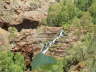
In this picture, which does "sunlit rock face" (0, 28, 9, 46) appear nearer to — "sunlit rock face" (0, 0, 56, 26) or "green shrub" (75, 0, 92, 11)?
"sunlit rock face" (0, 0, 56, 26)

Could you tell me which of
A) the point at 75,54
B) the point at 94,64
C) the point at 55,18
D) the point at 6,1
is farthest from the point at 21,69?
the point at 6,1

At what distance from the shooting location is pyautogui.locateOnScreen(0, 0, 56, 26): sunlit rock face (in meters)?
52.7

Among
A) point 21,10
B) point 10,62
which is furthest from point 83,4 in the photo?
point 10,62

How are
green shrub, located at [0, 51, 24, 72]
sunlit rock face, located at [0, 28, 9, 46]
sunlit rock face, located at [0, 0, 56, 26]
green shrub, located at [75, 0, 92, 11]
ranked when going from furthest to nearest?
green shrub, located at [75, 0, 92, 11], sunlit rock face, located at [0, 0, 56, 26], sunlit rock face, located at [0, 28, 9, 46], green shrub, located at [0, 51, 24, 72]

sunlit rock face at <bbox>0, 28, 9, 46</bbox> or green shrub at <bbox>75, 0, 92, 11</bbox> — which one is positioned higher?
green shrub at <bbox>75, 0, 92, 11</bbox>

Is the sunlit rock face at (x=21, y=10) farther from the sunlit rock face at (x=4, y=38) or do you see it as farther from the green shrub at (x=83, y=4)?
the sunlit rock face at (x=4, y=38)

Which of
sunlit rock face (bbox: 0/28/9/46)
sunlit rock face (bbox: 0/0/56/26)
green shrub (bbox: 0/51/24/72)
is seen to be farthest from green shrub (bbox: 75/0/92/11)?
green shrub (bbox: 0/51/24/72)

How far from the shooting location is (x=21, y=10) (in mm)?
54125

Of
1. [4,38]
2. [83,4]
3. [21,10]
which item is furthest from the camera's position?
[83,4]

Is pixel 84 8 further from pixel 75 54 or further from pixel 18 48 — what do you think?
pixel 75 54

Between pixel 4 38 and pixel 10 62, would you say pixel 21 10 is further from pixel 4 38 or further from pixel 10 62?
pixel 10 62

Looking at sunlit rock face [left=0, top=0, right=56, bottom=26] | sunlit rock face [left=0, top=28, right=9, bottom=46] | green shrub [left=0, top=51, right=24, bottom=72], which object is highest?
sunlit rock face [left=0, top=0, right=56, bottom=26]

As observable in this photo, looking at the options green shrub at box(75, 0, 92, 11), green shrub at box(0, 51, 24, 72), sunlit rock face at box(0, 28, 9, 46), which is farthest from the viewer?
green shrub at box(75, 0, 92, 11)

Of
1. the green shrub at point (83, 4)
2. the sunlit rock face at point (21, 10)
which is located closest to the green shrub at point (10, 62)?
the sunlit rock face at point (21, 10)
